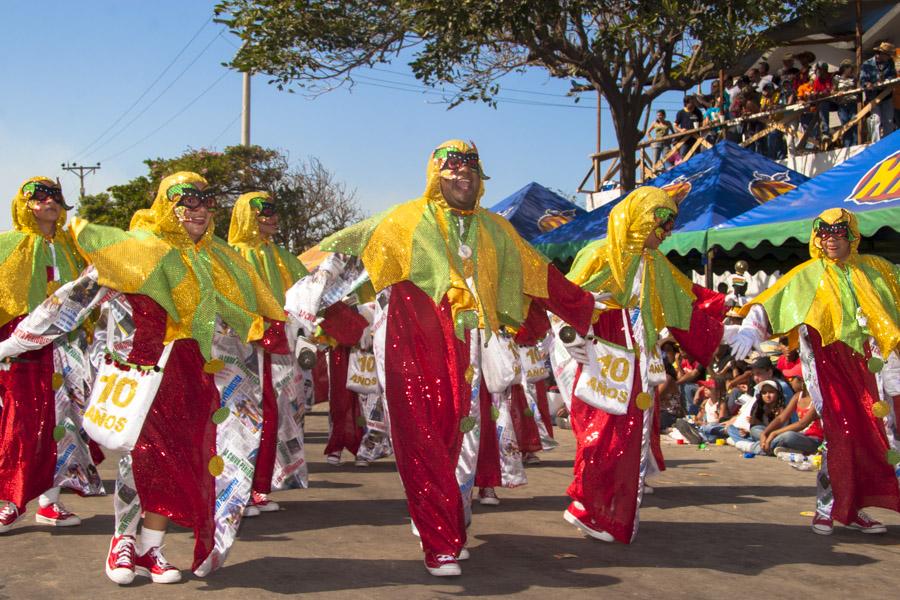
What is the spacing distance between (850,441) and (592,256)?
5.92 ft

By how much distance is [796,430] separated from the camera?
9852 mm

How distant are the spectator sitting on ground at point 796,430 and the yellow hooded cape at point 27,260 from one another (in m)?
6.33

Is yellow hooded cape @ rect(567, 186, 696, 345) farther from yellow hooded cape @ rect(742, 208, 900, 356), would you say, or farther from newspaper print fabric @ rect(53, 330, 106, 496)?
newspaper print fabric @ rect(53, 330, 106, 496)

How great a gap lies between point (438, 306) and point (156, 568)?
5.79 ft

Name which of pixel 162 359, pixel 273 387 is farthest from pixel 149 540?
pixel 273 387

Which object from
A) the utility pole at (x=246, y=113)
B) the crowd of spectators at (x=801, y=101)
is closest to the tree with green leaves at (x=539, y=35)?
the crowd of spectators at (x=801, y=101)

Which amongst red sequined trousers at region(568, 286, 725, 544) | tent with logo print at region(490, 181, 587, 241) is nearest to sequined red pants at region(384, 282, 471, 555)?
Result: red sequined trousers at region(568, 286, 725, 544)

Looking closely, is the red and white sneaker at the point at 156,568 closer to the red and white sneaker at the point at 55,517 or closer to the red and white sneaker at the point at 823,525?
the red and white sneaker at the point at 55,517

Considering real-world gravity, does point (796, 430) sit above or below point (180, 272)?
below

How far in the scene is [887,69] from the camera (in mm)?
13961

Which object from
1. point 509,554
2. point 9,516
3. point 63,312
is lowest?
point 509,554

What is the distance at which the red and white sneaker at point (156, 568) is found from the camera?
15.9 feet

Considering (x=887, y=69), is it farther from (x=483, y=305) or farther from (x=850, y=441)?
(x=483, y=305)

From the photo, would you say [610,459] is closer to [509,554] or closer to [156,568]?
[509,554]
